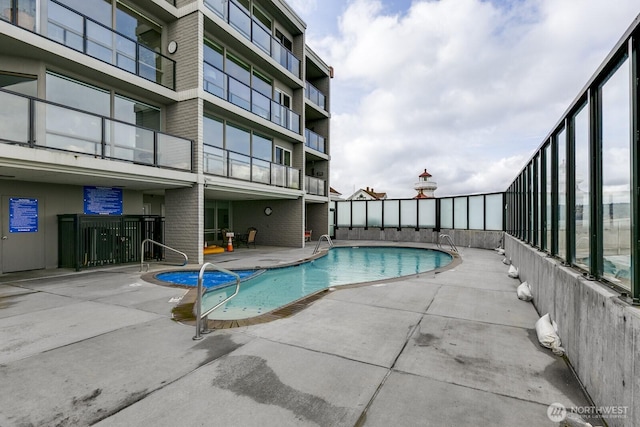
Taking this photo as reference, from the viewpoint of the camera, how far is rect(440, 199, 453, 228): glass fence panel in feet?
64.8

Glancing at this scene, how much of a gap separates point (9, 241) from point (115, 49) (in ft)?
21.4

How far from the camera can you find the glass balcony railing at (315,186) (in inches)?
725

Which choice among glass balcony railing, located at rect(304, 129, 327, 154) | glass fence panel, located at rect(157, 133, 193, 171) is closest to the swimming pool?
glass fence panel, located at rect(157, 133, 193, 171)

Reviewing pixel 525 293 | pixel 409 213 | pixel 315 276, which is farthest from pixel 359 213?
pixel 525 293

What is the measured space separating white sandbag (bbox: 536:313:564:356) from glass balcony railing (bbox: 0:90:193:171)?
1025 centimetres

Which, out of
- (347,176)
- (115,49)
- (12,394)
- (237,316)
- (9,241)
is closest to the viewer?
(12,394)

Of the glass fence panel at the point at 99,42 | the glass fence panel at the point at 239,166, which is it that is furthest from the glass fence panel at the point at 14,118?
the glass fence panel at the point at 239,166

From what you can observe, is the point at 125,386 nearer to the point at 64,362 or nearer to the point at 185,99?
the point at 64,362

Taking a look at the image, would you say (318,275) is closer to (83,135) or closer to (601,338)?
(83,135)

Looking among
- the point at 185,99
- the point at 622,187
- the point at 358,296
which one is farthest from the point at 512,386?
the point at 185,99

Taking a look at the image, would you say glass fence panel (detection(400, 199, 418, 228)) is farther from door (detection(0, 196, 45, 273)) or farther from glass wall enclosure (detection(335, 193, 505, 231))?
door (detection(0, 196, 45, 273))

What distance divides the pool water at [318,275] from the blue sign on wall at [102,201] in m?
6.29

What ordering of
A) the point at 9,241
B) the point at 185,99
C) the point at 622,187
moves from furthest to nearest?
the point at 185,99, the point at 9,241, the point at 622,187

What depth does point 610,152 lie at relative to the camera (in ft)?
9.37
